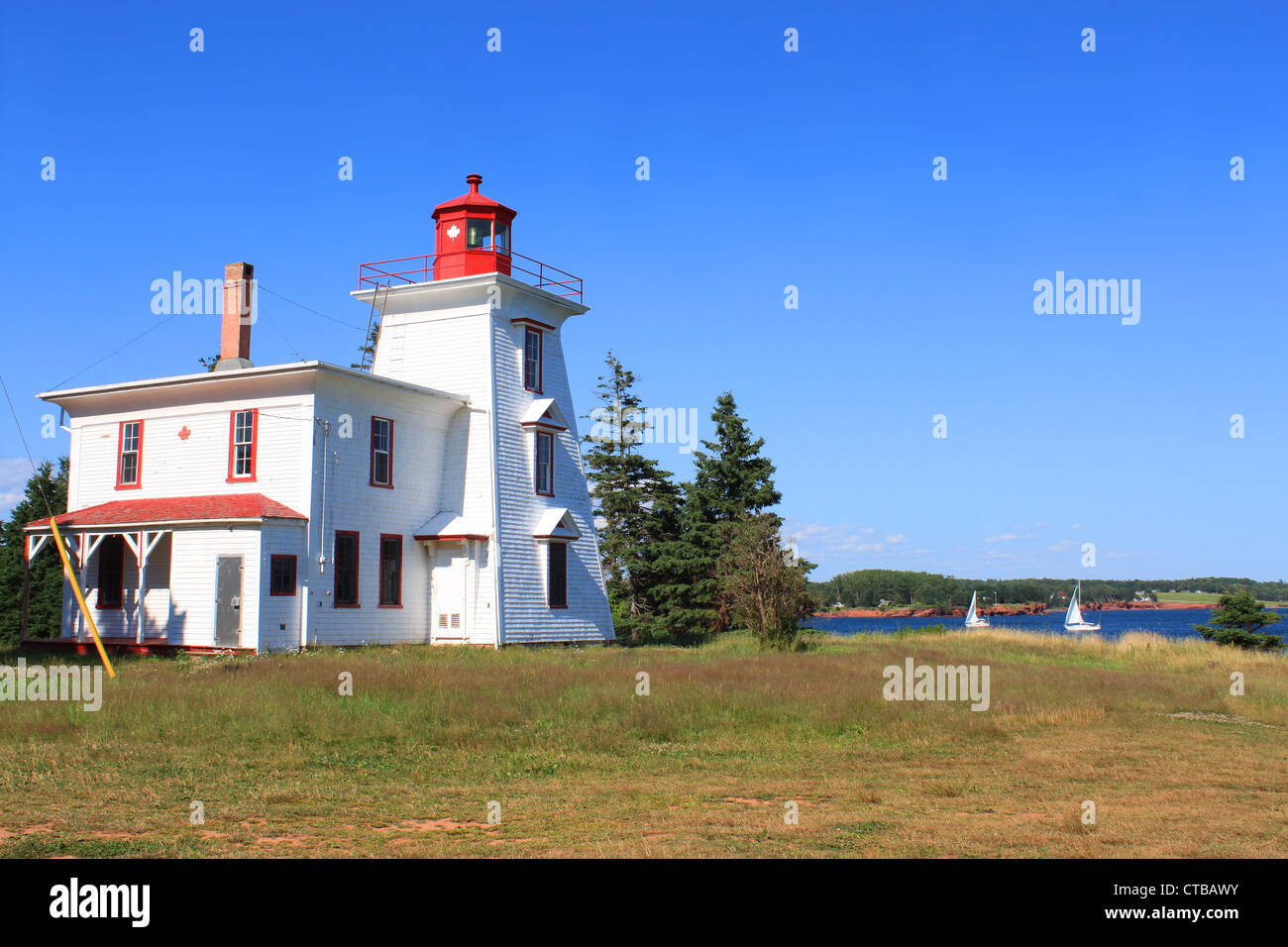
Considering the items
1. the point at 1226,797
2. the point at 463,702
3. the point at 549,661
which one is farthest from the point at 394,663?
the point at 1226,797

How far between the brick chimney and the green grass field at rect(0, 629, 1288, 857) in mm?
11490

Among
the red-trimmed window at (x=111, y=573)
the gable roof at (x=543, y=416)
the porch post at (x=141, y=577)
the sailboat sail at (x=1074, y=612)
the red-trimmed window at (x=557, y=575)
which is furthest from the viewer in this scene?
the sailboat sail at (x=1074, y=612)

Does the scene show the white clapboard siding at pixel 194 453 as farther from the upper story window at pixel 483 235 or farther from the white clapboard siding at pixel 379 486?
the upper story window at pixel 483 235

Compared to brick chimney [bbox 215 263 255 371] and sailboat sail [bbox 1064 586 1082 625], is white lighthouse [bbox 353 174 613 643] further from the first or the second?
sailboat sail [bbox 1064 586 1082 625]

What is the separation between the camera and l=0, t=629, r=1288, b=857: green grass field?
8773mm

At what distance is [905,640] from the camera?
38.0 meters

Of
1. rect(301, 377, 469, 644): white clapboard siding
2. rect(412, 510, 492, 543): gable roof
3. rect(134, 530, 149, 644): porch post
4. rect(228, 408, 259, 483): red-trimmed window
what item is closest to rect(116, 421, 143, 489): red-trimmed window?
rect(134, 530, 149, 644): porch post

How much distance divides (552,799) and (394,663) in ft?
46.4

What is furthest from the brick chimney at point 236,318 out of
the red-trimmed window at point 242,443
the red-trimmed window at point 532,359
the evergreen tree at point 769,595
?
the evergreen tree at point 769,595

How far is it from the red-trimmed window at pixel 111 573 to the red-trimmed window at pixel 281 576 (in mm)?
6167

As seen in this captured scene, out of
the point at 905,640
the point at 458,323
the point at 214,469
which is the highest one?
the point at 458,323

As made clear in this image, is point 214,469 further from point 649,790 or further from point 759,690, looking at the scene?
point 649,790

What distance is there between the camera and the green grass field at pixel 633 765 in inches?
345
